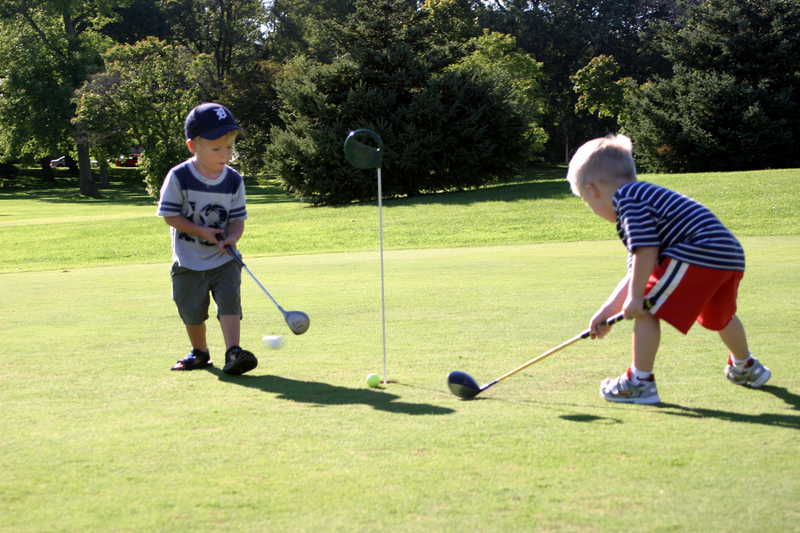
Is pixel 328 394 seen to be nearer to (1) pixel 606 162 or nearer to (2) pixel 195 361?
(2) pixel 195 361

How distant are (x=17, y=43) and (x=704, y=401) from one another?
52383 millimetres

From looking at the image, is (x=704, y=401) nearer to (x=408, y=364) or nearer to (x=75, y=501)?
(x=408, y=364)

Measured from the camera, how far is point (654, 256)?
12.7 ft

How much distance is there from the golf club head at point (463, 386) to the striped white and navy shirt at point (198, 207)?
2.27 metres

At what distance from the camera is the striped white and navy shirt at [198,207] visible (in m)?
5.54

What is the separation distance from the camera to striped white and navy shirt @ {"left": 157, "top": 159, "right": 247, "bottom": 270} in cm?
554

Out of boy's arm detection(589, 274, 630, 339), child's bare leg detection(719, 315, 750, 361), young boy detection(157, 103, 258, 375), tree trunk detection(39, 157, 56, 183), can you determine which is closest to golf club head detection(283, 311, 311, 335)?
young boy detection(157, 103, 258, 375)

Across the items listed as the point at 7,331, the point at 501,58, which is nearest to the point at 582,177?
the point at 7,331

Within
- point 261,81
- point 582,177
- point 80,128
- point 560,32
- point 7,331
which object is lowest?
point 7,331

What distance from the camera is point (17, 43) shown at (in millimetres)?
46625

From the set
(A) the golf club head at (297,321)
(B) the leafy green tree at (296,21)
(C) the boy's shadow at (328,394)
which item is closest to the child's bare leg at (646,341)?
(C) the boy's shadow at (328,394)

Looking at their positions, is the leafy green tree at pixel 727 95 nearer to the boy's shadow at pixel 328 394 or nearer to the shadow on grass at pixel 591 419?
the boy's shadow at pixel 328 394

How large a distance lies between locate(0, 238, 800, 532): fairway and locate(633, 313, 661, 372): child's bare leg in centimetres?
24

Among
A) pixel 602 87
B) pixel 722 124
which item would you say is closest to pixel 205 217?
pixel 722 124
